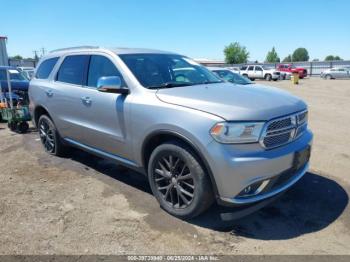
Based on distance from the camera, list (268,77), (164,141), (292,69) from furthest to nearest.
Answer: (292,69), (268,77), (164,141)

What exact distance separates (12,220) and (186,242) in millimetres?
2043

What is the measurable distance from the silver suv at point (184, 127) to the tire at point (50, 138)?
2.39 feet

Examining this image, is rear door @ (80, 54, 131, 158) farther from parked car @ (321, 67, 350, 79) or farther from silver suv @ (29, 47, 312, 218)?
parked car @ (321, 67, 350, 79)

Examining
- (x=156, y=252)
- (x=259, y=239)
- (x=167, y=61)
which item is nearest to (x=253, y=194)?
(x=259, y=239)

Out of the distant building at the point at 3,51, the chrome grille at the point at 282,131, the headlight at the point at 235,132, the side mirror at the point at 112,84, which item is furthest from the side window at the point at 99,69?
the distant building at the point at 3,51

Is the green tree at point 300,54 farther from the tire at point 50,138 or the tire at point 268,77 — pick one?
the tire at point 50,138

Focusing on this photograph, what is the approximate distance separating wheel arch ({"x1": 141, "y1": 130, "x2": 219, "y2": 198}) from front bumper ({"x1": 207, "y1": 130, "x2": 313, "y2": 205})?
2.7 inches

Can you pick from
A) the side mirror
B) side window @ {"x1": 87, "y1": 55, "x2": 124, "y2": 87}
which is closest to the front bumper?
the side mirror

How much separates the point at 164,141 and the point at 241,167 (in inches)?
39.3

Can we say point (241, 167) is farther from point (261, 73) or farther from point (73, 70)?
point (261, 73)

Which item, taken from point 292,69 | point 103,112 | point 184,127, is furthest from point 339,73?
point 184,127

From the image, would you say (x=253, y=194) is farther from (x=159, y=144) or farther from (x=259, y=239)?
(x=159, y=144)

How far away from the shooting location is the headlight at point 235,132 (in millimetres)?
3158

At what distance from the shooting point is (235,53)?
8969 centimetres
